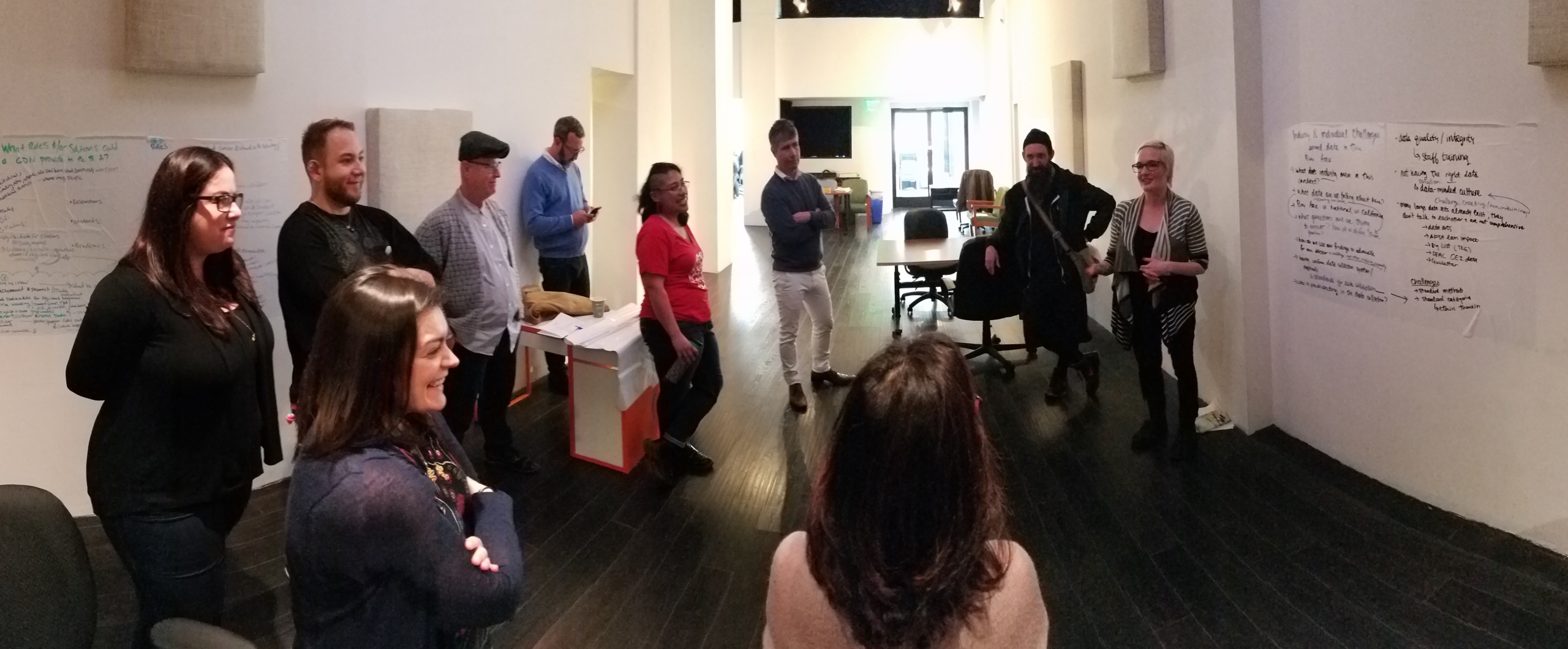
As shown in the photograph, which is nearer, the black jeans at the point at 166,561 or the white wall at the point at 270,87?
the black jeans at the point at 166,561

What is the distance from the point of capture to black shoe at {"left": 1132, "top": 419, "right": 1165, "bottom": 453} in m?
4.25

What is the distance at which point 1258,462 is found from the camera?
4070 mm

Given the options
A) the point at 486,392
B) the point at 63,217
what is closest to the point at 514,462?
the point at 486,392

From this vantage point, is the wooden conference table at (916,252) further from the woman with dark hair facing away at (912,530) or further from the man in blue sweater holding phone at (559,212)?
the woman with dark hair facing away at (912,530)

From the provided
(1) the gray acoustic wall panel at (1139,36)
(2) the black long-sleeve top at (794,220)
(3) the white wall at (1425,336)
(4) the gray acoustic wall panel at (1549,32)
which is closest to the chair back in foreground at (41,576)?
(2) the black long-sleeve top at (794,220)

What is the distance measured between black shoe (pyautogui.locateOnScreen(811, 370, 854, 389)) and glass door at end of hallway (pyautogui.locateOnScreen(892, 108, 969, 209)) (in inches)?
583

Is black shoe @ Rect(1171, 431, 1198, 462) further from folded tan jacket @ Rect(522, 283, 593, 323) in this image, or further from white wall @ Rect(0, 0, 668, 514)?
white wall @ Rect(0, 0, 668, 514)

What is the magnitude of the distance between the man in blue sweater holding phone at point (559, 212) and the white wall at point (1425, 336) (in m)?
3.66

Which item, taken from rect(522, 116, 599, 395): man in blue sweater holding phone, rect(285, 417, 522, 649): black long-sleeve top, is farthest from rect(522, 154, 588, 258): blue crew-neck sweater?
rect(285, 417, 522, 649): black long-sleeve top

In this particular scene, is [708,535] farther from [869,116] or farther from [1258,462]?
[869,116]

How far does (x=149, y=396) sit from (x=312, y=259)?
1.00 metres

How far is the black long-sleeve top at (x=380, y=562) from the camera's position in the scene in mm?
1223

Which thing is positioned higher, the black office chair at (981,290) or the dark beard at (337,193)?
the dark beard at (337,193)

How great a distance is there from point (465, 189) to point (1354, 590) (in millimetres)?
3514
